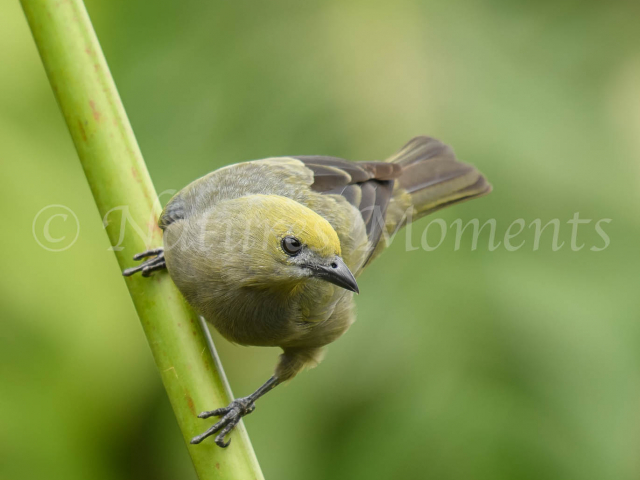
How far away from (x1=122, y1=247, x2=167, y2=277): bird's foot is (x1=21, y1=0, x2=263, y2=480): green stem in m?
0.04

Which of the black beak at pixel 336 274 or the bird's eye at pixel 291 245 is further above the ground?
the bird's eye at pixel 291 245

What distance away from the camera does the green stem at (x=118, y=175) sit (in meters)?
2.25

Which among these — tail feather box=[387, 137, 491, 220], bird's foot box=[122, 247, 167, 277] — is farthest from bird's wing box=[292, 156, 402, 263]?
bird's foot box=[122, 247, 167, 277]

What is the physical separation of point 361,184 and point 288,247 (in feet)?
3.94

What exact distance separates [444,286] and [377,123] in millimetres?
797

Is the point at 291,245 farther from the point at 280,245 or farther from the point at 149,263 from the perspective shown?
the point at 149,263

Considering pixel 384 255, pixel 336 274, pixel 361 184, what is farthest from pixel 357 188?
pixel 336 274

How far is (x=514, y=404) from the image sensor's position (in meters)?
2.79

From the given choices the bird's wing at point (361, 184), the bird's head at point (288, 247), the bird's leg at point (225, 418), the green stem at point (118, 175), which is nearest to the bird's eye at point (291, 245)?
the bird's head at point (288, 247)

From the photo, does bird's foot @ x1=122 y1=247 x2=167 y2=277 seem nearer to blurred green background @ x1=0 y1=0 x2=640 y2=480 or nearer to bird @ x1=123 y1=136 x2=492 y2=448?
bird @ x1=123 y1=136 x2=492 y2=448

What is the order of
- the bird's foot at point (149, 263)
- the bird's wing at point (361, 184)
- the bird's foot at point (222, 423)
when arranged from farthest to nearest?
1. the bird's wing at point (361, 184)
2. the bird's foot at point (149, 263)
3. the bird's foot at point (222, 423)

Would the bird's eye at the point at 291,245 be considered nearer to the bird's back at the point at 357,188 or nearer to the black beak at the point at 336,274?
the black beak at the point at 336,274

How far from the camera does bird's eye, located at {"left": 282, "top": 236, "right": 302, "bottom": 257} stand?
8.46 ft

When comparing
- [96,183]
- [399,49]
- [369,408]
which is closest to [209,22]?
[399,49]
